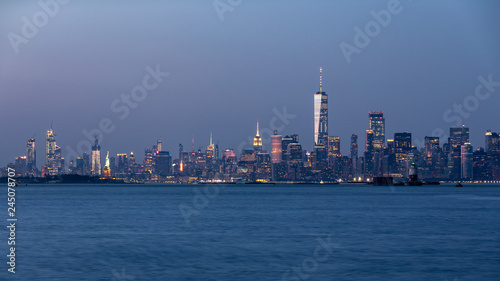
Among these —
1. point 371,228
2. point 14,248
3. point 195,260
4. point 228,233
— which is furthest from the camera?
point 371,228

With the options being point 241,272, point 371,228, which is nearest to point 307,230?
point 371,228

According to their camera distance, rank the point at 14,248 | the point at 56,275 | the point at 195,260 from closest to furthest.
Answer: the point at 56,275
the point at 195,260
the point at 14,248

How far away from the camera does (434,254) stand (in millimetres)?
52406

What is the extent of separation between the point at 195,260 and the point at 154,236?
19391 millimetres

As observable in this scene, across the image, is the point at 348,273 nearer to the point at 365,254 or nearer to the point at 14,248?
the point at 365,254

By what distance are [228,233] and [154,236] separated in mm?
8160

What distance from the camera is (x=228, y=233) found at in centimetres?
7169

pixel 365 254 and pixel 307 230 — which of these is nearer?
pixel 365 254

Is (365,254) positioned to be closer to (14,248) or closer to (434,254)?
(434,254)

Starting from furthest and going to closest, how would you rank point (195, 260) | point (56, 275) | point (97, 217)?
point (97, 217) < point (195, 260) < point (56, 275)

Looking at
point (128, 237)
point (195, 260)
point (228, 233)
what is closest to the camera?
point (195, 260)

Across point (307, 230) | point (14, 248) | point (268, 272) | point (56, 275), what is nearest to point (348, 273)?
point (268, 272)

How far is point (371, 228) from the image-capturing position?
255ft

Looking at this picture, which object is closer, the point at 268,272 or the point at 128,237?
the point at 268,272
